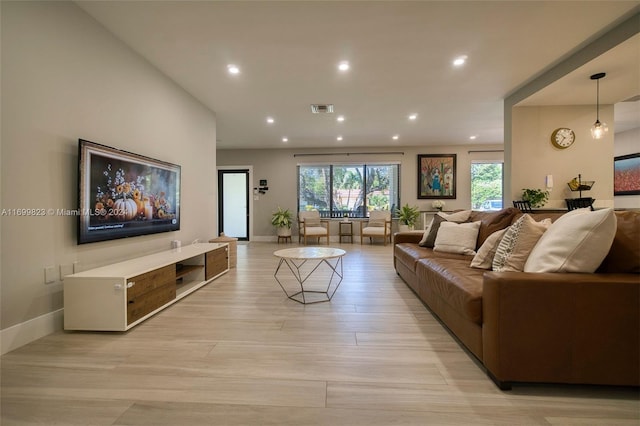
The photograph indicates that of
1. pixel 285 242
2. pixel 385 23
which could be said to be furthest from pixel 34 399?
pixel 285 242

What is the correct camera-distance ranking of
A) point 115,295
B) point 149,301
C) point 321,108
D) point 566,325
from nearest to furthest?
point 566,325
point 115,295
point 149,301
point 321,108

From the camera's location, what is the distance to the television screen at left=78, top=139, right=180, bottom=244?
7.41 ft

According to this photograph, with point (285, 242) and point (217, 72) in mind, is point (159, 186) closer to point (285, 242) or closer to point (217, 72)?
point (217, 72)

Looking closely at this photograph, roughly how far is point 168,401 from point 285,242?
607cm

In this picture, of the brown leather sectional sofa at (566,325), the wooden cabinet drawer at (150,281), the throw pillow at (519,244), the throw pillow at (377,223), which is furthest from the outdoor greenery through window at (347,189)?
the brown leather sectional sofa at (566,325)

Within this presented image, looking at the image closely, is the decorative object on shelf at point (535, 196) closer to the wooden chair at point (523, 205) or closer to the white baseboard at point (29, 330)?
the wooden chair at point (523, 205)

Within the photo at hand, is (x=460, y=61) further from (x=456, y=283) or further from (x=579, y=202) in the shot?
(x=579, y=202)

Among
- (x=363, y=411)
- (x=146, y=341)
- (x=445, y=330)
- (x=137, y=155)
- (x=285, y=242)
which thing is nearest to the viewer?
(x=363, y=411)

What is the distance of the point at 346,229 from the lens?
7.61 m

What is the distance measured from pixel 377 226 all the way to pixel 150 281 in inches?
228

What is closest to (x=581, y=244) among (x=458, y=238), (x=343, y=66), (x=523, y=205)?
(x=458, y=238)

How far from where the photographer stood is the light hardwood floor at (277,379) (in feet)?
4.10

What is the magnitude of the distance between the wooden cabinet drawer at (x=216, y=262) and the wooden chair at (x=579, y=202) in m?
5.20

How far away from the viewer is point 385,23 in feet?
8.10
